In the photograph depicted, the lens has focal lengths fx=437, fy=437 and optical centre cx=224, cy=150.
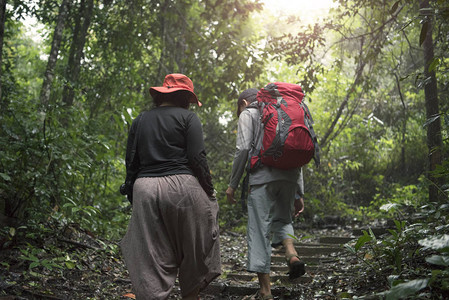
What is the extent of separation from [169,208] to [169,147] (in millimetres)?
443

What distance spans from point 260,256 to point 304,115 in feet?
4.53

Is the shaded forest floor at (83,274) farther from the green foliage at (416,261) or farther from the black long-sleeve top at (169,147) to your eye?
the black long-sleeve top at (169,147)

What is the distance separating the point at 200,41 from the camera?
9.02 metres

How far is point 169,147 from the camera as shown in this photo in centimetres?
319

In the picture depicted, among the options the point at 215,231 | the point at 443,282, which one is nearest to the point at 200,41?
the point at 215,231

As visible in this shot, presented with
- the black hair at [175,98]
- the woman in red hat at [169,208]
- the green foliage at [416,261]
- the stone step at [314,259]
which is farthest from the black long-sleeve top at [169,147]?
the stone step at [314,259]

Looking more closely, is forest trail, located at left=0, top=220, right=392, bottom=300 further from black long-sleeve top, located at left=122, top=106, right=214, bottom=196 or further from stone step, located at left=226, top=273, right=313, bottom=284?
black long-sleeve top, located at left=122, top=106, right=214, bottom=196

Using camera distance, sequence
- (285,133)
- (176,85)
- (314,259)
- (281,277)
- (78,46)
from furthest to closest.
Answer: (78,46), (314,259), (281,277), (285,133), (176,85)

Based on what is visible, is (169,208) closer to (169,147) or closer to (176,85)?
(169,147)

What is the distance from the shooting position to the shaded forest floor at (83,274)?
392 cm

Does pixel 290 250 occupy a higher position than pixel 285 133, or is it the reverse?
pixel 285 133

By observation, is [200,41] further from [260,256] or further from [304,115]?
[260,256]

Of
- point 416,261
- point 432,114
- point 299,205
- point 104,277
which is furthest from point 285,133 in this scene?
point 432,114

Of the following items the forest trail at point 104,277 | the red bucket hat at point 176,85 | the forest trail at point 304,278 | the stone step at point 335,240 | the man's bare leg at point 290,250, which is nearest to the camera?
the red bucket hat at point 176,85
